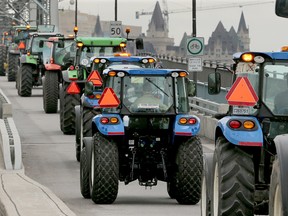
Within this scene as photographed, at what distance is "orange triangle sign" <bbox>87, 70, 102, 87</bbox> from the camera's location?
25297 millimetres

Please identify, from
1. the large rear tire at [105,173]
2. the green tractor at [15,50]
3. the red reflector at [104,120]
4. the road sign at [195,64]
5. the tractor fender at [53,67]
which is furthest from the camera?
the green tractor at [15,50]

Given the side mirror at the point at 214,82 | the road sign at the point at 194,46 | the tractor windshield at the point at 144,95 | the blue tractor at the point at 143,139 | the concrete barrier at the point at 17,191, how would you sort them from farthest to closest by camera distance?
the road sign at the point at 194,46 < the tractor windshield at the point at 144,95 < the blue tractor at the point at 143,139 < the concrete barrier at the point at 17,191 < the side mirror at the point at 214,82

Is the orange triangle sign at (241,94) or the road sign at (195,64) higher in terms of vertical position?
the orange triangle sign at (241,94)

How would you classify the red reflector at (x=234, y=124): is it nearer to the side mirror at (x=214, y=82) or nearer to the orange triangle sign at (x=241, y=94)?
the orange triangle sign at (x=241, y=94)

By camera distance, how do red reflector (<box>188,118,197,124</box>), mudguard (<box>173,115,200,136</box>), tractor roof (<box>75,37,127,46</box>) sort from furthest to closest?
tractor roof (<box>75,37,127,46</box>)
red reflector (<box>188,118,197,124</box>)
mudguard (<box>173,115,200,136</box>)

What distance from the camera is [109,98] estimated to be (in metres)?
18.4

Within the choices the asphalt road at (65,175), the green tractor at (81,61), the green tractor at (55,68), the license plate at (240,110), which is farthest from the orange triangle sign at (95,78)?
the green tractor at (55,68)

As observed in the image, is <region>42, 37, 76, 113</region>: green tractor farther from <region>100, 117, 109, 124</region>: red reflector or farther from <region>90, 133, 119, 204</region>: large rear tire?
<region>90, 133, 119, 204</region>: large rear tire

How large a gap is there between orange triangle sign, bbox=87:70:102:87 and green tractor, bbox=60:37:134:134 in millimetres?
5638

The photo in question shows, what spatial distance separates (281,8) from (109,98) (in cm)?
913

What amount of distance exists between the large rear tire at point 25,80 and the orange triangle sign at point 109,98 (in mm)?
28781

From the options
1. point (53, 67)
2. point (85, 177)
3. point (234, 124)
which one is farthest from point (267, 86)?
point (53, 67)

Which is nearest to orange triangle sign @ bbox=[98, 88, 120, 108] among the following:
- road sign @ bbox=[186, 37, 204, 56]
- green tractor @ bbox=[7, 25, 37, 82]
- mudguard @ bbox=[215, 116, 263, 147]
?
mudguard @ bbox=[215, 116, 263, 147]

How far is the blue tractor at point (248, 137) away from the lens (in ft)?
39.0
